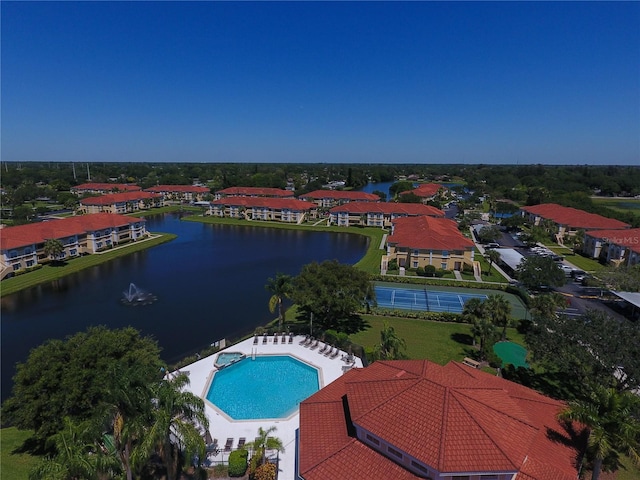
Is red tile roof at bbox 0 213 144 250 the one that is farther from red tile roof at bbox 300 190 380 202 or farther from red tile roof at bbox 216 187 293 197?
red tile roof at bbox 300 190 380 202

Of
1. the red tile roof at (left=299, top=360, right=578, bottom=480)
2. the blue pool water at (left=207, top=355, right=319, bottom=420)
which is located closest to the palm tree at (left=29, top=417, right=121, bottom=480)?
the red tile roof at (left=299, top=360, right=578, bottom=480)

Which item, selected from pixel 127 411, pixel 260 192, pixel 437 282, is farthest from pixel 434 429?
pixel 260 192

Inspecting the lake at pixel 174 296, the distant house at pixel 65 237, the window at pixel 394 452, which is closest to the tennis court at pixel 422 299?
the lake at pixel 174 296

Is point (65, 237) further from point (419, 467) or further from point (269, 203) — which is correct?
point (419, 467)

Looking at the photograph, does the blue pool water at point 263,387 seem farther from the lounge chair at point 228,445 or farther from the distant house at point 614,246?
the distant house at point 614,246

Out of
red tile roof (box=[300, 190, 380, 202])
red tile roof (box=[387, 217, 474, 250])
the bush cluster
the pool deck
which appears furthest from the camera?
red tile roof (box=[300, 190, 380, 202])

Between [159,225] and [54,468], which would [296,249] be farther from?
[54,468]

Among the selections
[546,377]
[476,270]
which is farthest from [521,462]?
[476,270]
